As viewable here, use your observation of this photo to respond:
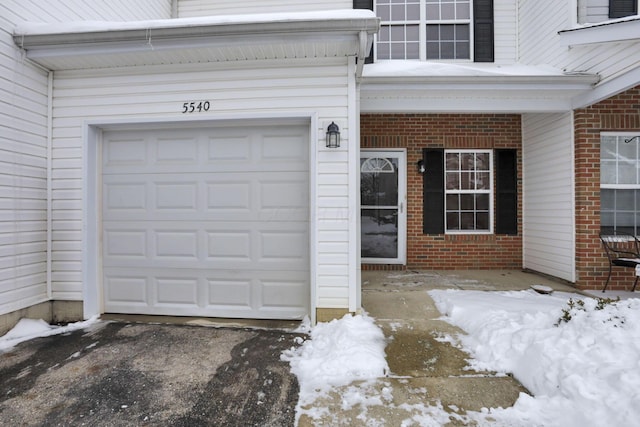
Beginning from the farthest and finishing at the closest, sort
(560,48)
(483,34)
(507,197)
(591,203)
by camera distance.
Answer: (483,34) < (507,197) < (560,48) < (591,203)

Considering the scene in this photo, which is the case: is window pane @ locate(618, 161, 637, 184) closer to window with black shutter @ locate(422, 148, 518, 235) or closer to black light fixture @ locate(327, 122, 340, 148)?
window with black shutter @ locate(422, 148, 518, 235)

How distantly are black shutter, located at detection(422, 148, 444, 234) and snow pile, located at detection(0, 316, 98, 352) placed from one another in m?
5.40

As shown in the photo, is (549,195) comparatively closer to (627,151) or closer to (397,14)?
(627,151)

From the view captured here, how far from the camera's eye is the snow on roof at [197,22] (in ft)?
10.4

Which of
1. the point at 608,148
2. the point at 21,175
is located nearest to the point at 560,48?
the point at 608,148

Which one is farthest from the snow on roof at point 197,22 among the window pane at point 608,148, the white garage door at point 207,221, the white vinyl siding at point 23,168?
the window pane at point 608,148

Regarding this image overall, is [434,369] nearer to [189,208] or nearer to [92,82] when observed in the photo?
[189,208]

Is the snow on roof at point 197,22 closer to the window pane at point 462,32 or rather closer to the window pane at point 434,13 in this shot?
the window pane at point 434,13

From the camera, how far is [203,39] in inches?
133

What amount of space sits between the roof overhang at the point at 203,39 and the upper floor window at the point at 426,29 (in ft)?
11.3

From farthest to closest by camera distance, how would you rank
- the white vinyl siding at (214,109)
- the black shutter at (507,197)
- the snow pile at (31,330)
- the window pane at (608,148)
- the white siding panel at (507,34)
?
the white siding panel at (507,34)
the black shutter at (507,197)
the window pane at (608,148)
the white vinyl siding at (214,109)
the snow pile at (31,330)

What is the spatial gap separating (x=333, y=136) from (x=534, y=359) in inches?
107

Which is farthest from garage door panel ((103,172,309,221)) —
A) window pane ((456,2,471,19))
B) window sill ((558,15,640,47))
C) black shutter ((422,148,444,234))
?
window pane ((456,2,471,19))

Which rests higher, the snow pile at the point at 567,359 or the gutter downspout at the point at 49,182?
the gutter downspout at the point at 49,182
